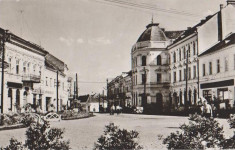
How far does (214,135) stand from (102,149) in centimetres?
197

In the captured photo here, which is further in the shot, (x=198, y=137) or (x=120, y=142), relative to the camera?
(x=198, y=137)

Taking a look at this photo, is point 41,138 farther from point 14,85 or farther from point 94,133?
point 14,85

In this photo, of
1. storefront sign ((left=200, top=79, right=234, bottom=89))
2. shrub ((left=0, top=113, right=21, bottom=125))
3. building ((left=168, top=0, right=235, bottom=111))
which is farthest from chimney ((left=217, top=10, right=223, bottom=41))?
shrub ((left=0, top=113, right=21, bottom=125))

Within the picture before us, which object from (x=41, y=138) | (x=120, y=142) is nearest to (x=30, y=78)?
(x=41, y=138)

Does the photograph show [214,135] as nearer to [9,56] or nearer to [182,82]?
[9,56]

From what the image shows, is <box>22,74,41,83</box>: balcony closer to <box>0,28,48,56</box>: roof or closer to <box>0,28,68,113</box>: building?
<box>0,28,68,113</box>: building

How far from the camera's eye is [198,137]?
20.8ft

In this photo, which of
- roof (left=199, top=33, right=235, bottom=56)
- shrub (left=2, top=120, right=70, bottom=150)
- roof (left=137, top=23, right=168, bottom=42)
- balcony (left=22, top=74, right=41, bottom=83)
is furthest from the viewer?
balcony (left=22, top=74, right=41, bottom=83)

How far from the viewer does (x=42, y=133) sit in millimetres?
5824

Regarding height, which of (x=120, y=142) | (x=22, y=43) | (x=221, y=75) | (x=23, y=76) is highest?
(x=22, y=43)

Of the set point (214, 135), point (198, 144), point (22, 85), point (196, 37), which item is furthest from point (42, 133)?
point (196, 37)

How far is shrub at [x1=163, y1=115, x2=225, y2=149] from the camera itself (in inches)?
236

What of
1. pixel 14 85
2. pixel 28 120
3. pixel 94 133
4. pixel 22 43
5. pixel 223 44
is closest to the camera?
pixel 28 120

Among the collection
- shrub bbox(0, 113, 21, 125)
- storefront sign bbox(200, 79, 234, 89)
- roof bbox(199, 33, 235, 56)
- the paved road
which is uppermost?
roof bbox(199, 33, 235, 56)
